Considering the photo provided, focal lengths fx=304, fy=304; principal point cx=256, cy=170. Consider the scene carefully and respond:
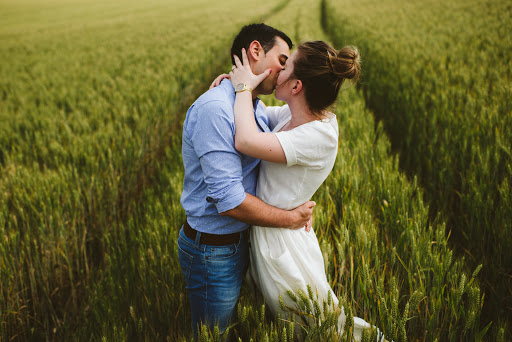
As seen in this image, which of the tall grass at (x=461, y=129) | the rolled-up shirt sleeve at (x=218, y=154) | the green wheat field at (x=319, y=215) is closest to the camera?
the rolled-up shirt sleeve at (x=218, y=154)

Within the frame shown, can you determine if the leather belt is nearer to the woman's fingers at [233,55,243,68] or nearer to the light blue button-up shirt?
the light blue button-up shirt

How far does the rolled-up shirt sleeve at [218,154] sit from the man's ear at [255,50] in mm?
277

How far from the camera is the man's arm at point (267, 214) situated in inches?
42.9

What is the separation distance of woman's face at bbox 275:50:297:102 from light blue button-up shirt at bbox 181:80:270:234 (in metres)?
0.19

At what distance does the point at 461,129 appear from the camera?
2.68 meters

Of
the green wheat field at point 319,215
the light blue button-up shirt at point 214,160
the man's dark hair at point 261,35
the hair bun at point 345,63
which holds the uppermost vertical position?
the man's dark hair at point 261,35

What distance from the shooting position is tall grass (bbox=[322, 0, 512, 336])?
187 centimetres

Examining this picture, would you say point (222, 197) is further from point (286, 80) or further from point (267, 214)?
point (286, 80)

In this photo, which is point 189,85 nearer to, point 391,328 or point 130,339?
point 130,339

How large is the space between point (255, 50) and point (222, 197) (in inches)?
23.9

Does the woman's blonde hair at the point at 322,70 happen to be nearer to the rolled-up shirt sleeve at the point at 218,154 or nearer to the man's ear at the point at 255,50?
the man's ear at the point at 255,50

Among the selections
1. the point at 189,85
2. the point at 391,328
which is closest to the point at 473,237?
the point at 391,328

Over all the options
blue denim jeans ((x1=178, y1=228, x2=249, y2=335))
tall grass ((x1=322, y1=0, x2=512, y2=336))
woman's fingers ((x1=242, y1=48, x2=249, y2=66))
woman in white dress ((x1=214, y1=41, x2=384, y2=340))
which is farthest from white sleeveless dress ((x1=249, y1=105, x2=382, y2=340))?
tall grass ((x1=322, y1=0, x2=512, y2=336))

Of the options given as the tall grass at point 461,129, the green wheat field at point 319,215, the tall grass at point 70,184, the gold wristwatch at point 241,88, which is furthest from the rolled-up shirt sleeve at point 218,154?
the tall grass at point 461,129
